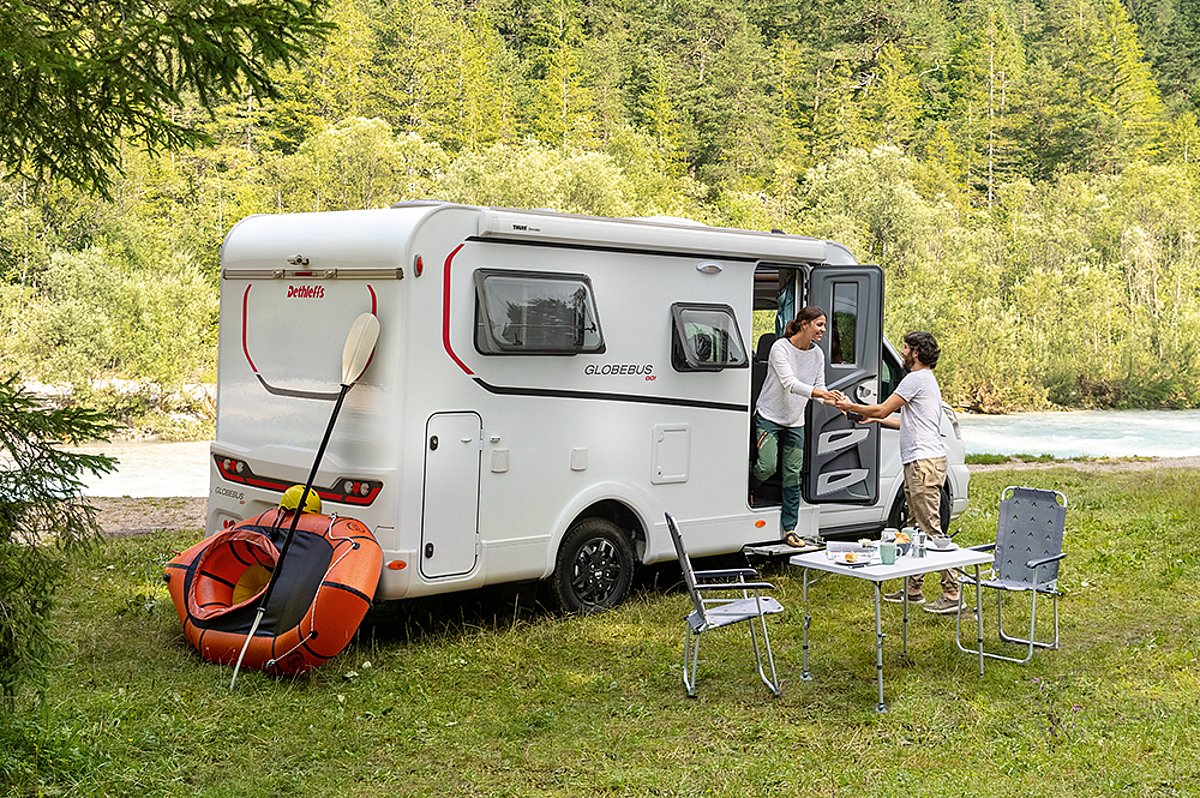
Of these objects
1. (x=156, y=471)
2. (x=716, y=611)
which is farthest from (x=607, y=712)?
(x=156, y=471)

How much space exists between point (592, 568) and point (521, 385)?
118 cm

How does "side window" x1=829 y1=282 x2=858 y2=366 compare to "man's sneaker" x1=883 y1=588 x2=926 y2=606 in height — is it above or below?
above

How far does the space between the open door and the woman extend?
0.14m

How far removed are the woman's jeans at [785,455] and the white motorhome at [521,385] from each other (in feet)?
0.38

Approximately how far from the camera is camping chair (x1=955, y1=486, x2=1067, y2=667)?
6.46 m

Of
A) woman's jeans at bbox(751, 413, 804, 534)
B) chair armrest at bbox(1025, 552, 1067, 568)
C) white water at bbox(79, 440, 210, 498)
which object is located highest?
woman's jeans at bbox(751, 413, 804, 534)

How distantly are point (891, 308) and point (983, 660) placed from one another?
89.7 feet

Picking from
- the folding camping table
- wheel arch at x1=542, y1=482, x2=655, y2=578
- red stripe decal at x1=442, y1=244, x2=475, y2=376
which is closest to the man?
the folding camping table

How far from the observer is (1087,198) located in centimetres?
3988

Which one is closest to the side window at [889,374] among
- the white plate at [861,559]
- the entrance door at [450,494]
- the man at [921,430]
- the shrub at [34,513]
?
the man at [921,430]

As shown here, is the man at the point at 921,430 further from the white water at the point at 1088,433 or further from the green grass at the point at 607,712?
the white water at the point at 1088,433

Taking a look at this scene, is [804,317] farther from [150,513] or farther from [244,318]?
[150,513]

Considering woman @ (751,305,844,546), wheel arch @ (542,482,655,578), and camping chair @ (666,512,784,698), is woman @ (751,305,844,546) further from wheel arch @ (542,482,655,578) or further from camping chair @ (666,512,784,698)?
camping chair @ (666,512,784,698)

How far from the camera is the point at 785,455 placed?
7988 millimetres
